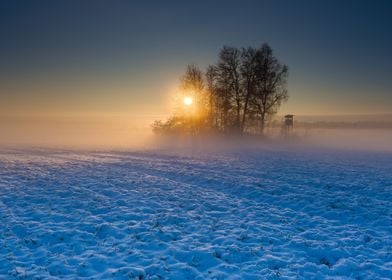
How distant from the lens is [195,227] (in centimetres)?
1098

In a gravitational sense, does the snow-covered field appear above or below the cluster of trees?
below

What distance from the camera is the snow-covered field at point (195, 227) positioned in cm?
808

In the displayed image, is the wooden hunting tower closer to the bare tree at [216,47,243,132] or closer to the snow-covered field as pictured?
the bare tree at [216,47,243,132]

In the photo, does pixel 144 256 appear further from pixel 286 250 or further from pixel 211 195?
pixel 211 195

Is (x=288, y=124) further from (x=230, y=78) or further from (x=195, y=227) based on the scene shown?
(x=195, y=227)

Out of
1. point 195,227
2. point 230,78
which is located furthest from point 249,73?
point 195,227

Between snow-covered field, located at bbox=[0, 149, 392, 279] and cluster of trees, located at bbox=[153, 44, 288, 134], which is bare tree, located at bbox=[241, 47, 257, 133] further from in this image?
snow-covered field, located at bbox=[0, 149, 392, 279]

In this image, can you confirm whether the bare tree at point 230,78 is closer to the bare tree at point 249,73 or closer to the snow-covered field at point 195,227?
the bare tree at point 249,73

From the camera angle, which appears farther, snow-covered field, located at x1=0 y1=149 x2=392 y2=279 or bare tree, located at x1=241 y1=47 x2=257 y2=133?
bare tree, located at x1=241 y1=47 x2=257 y2=133

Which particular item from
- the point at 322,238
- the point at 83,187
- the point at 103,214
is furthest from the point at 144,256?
the point at 83,187

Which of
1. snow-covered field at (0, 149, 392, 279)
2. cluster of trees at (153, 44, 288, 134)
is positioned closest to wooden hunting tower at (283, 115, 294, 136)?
cluster of trees at (153, 44, 288, 134)

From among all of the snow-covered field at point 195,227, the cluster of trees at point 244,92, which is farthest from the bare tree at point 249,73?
the snow-covered field at point 195,227

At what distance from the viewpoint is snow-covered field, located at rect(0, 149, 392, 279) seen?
808cm

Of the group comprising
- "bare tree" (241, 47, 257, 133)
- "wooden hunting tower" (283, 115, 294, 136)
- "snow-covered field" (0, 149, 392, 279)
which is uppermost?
"bare tree" (241, 47, 257, 133)
